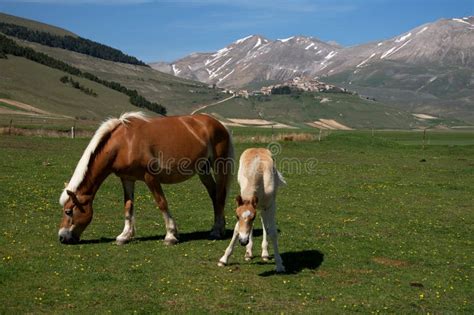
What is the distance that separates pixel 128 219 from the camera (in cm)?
1255

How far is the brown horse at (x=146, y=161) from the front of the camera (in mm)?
11969

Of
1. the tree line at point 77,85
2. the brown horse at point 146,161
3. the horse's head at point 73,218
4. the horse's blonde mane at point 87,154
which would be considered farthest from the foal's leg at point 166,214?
the tree line at point 77,85

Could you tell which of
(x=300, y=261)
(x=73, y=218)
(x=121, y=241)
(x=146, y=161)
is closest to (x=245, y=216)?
(x=300, y=261)

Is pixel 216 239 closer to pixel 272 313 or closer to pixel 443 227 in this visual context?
pixel 272 313

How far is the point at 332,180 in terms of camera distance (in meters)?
25.3

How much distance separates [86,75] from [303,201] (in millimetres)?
172973

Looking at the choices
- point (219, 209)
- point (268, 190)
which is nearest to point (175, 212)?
point (219, 209)

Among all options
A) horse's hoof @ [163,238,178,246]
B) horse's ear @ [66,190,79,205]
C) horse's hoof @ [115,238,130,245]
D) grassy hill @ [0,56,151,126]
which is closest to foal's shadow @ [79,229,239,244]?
horse's hoof @ [115,238,130,245]

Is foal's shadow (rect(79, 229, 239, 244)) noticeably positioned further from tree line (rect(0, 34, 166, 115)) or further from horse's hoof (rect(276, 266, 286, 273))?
tree line (rect(0, 34, 166, 115))

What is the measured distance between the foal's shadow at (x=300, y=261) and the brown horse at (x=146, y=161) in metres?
2.36

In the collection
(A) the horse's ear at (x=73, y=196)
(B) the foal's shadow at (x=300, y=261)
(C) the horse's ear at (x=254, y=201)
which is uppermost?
(C) the horse's ear at (x=254, y=201)

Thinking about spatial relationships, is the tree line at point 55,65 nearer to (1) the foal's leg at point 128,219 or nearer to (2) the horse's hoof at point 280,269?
(1) the foal's leg at point 128,219

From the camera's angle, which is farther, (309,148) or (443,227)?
(309,148)

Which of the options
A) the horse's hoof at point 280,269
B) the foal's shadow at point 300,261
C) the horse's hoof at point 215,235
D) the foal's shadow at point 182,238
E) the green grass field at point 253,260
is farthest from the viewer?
the horse's hoof at point 215,235
